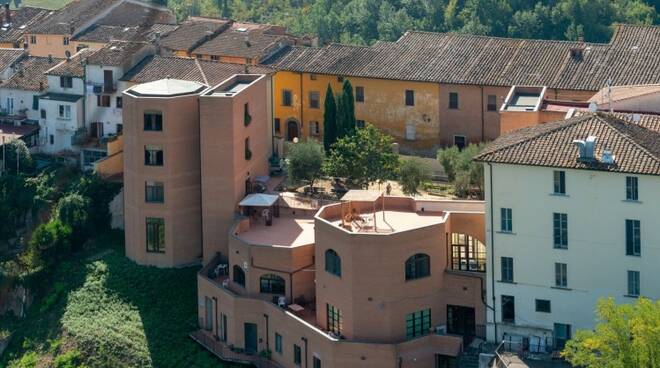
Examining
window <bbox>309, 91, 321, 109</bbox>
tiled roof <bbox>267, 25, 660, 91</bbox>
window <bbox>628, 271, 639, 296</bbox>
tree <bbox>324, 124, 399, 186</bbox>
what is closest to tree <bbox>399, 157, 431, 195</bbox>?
tree <bbox>324, 124, 399, 186</bbox>

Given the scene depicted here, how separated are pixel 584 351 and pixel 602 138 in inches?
285

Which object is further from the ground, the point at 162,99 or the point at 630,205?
the point at 162,99

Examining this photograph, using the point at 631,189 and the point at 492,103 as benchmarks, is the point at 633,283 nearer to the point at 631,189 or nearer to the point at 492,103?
the point at 631,189

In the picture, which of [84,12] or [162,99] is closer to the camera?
[162,99]

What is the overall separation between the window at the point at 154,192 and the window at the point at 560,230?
A: 16185 mm

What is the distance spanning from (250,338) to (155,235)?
6.63 meters

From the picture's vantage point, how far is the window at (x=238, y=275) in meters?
56.2

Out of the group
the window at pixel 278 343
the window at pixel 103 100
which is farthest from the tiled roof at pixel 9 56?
the window at pixel 278 343

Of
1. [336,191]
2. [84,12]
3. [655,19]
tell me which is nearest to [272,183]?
[336,191]

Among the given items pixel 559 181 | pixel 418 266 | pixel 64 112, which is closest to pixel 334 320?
pixel 418 266

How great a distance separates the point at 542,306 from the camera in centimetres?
5016

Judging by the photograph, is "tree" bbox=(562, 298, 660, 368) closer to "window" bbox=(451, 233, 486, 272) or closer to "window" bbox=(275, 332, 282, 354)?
"window" bbox=(451, 233, 486, 272)

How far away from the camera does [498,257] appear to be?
166 feet

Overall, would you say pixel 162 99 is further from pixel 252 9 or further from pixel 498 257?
pixel 252 9
